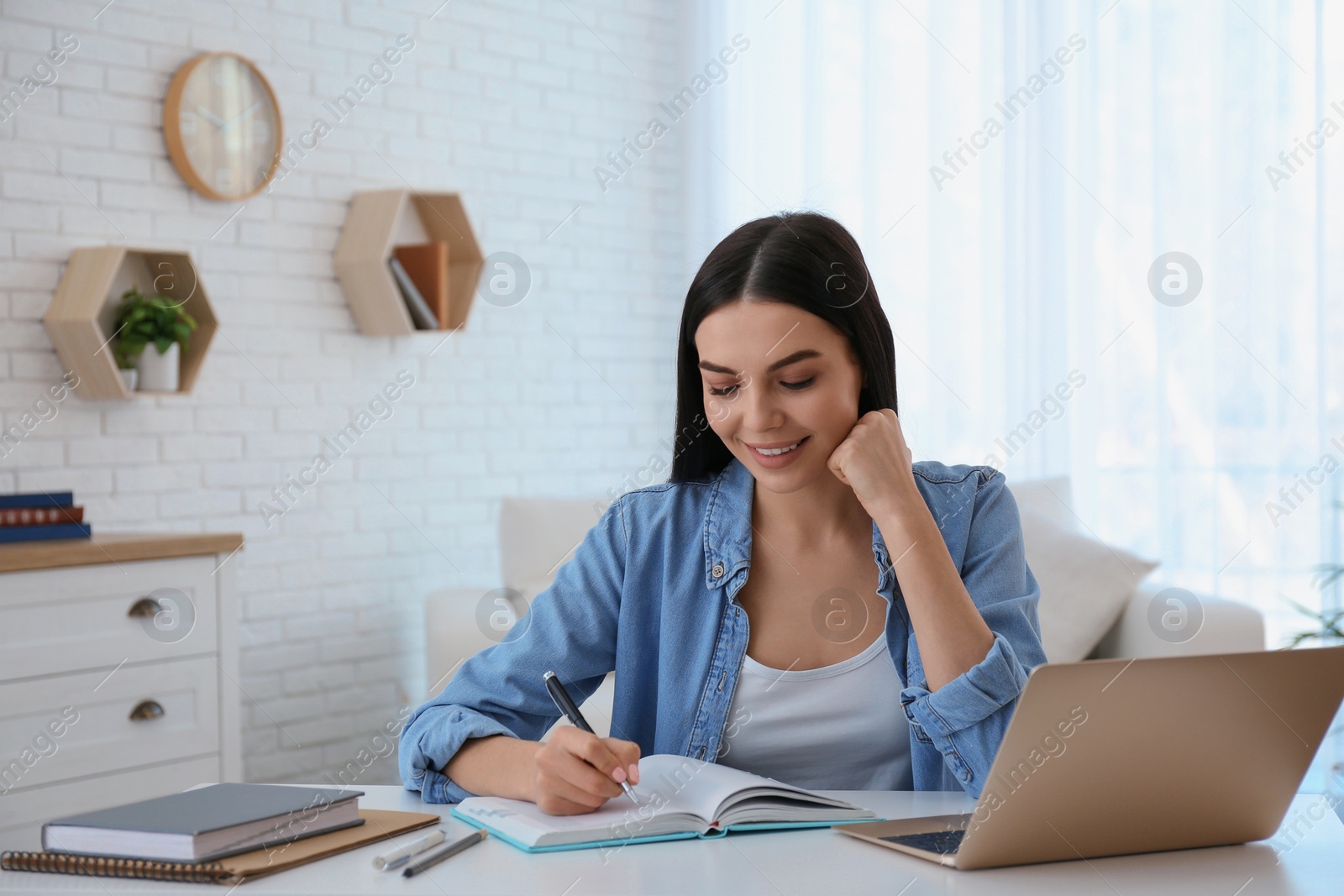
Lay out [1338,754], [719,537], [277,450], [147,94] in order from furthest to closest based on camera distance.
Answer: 1. [277,450]
2. [147,94]
3. [1338,754]
4. [719,537]

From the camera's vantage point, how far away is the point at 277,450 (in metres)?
3.63

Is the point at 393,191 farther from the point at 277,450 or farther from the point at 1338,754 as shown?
the point at 1338,754

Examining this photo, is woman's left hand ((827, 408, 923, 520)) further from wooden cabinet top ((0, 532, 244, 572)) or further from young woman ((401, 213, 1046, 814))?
wooden cabinet top ((0, 532, 244, 572))

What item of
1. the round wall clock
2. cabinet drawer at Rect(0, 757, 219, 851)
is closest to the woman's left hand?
cabinet drawer at Rect(0, 757, 219, 851)

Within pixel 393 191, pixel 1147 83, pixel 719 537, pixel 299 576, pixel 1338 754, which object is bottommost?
pixel 1338 754

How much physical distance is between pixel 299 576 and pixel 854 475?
8.71 feet

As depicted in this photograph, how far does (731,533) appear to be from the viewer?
1602 millimetres

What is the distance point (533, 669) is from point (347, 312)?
264 cm

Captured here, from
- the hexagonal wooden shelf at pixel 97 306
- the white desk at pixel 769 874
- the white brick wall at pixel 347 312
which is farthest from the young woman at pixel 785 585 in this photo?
the white brick wall at pixel 347 312

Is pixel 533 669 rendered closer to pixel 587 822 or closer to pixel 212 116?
pixel 587 822

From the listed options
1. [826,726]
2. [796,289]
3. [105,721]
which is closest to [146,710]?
[105,721]

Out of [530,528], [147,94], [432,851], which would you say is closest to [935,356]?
[530,528]

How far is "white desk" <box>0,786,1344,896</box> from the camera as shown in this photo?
3.21ft

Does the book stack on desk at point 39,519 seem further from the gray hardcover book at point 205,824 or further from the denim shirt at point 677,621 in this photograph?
the gray hardcover book at point 205,824
